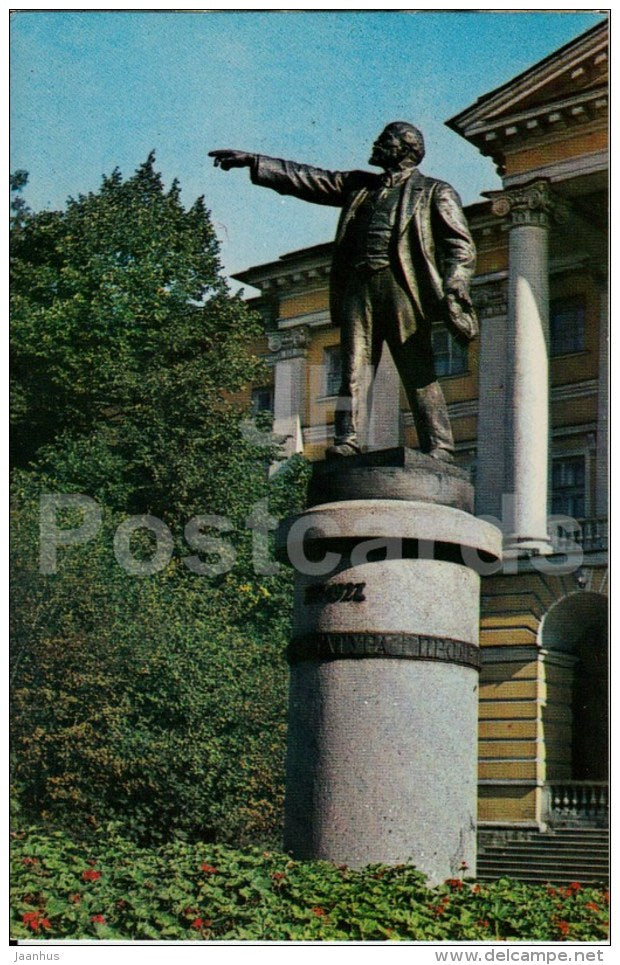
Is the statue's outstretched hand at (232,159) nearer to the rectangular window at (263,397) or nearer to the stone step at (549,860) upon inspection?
the stone step at (549,860)

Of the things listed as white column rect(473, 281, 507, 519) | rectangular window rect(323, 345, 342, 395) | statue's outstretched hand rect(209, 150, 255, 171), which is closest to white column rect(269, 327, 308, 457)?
rectangular window rect(323, 345, 342, 395)

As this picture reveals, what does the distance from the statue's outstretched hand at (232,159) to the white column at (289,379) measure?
2277cm

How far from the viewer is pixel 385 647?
770 cm

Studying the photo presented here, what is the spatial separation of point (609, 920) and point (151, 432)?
53.0 feet

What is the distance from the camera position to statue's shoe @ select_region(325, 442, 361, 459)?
8375 mm

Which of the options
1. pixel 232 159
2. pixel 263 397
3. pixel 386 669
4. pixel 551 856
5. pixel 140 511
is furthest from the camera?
pixel 263 397

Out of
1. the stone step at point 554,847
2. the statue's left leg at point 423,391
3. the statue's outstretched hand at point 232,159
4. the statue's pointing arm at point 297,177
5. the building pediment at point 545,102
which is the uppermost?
the building pediment at point 545,102

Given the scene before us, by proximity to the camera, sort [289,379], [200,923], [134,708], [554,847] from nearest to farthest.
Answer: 1. [200,923]
2. [134,708]
3. [554,847]
4. [289,379]

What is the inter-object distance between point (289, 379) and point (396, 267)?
84.9 feet

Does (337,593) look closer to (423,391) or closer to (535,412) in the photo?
(423,391)

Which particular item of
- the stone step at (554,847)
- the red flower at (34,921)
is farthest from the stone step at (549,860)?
the red flower at (34,921)

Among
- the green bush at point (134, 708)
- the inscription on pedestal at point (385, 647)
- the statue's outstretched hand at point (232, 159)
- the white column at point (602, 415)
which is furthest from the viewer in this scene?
the white column at point (602, 415)

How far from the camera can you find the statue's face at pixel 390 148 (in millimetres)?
8484

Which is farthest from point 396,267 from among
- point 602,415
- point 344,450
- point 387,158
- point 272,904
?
point 602,415
